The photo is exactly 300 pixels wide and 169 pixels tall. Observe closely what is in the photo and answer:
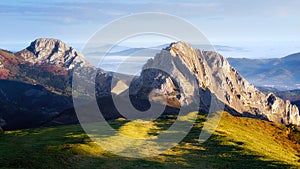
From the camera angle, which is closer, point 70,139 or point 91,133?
point 70,139

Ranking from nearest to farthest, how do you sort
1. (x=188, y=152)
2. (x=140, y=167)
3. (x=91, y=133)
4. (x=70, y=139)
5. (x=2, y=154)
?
(x=140, y=167) < (x=2, y=154) < (x=188, y=152) < (x=70, y=139) < (x=91, y=133)

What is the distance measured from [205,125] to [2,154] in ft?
161

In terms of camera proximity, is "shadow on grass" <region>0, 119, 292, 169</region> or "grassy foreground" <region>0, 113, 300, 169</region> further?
"grassy foreground" <region>0, 113, 300, 169</region>

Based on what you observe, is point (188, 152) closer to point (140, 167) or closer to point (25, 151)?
point (140, 167)

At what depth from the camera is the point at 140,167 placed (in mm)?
51719

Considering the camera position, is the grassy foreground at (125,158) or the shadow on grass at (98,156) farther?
the grassy foreground at (125,158)

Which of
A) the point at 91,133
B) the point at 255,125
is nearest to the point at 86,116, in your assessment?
the point at 255,125

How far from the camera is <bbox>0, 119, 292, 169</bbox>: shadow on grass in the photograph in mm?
52031

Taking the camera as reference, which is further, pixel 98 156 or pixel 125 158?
pixel 125 158

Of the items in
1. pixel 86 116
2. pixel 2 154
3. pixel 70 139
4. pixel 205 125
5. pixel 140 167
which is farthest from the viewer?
pixel 86 116

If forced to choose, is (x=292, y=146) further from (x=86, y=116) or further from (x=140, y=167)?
(x=86, y=116)

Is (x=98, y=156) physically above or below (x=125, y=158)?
above

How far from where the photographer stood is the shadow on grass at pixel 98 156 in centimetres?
5203

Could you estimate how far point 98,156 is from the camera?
5675 centimetres
